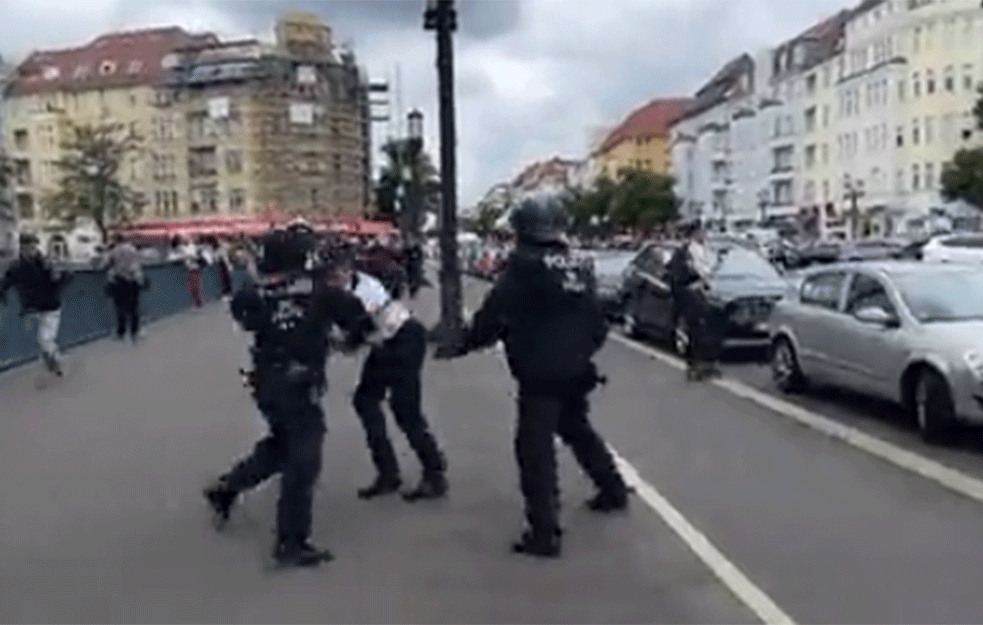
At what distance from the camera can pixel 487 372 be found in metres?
17.3

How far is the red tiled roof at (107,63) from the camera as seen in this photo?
130 metres

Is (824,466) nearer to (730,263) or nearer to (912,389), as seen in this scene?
(912,389)

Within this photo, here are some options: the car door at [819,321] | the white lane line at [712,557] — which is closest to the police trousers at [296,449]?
the white lane line at [712,557]

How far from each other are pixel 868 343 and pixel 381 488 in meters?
5.13

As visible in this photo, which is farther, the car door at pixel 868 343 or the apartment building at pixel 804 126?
the apartment building at pixel 804 126

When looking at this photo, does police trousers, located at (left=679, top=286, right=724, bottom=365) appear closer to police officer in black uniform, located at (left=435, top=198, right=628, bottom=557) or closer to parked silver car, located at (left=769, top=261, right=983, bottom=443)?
parked silver car, located at (left=769, top=261, right=983, bottom=443)

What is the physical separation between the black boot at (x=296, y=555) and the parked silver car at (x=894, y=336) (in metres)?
5.32

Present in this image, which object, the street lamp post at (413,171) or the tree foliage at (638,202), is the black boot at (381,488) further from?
the tree foliage at (638,202)

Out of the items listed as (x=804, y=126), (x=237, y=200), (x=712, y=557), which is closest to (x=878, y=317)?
(x=712, y=557)

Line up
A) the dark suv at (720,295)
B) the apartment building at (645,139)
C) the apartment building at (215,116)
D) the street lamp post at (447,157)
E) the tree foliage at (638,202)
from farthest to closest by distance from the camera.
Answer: the apartment building at (645,139), the apartment building at (215,116), the tree foliage at (638,202), the street lamp post at (447,157), the dark suv at (720,295)

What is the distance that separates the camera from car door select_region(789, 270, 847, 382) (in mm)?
13273

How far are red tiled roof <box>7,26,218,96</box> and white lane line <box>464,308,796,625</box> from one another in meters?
125

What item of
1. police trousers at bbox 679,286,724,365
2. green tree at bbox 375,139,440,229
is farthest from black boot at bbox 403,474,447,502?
green tree at bbox 375,139,440,229

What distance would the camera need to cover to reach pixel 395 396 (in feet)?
29.0
